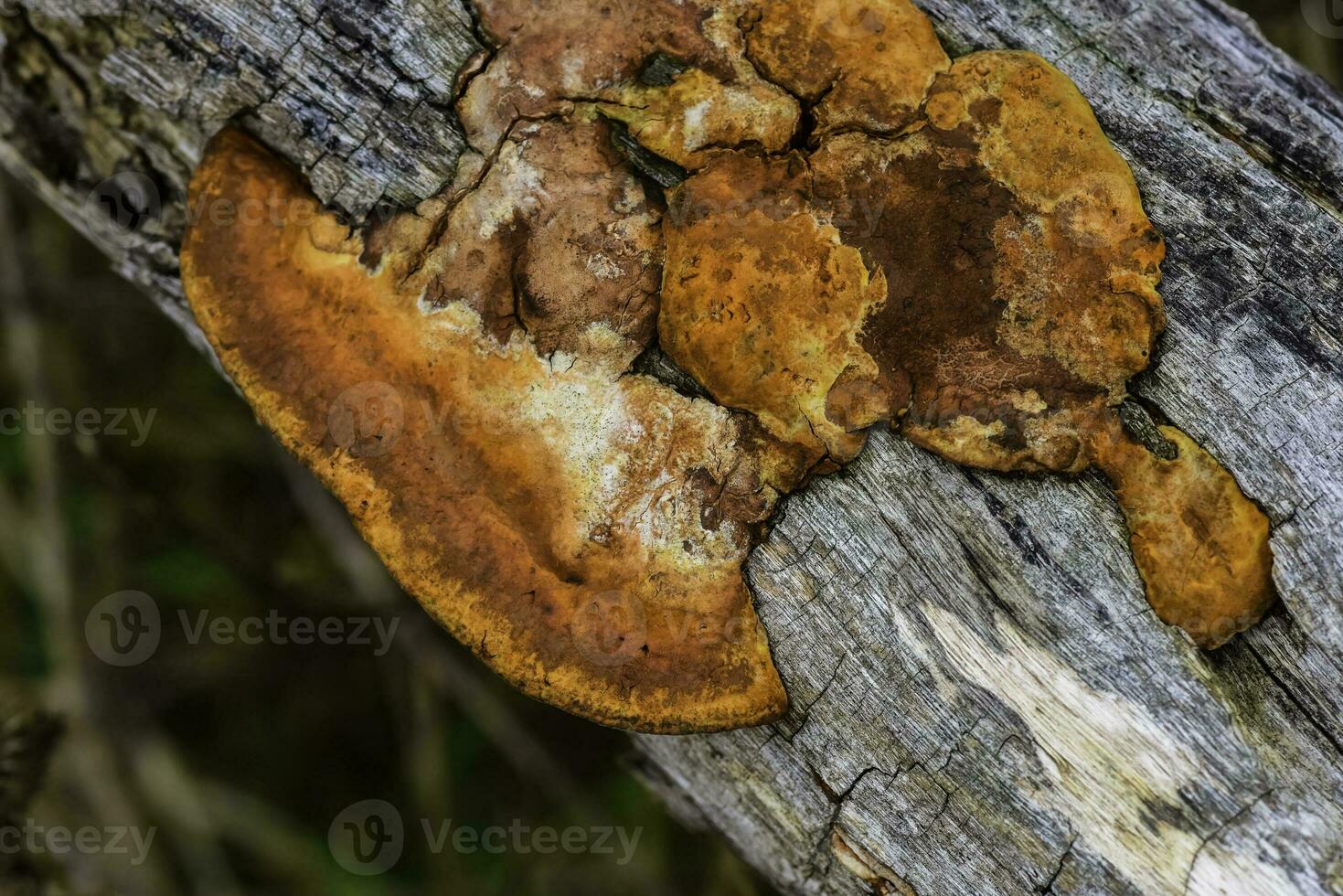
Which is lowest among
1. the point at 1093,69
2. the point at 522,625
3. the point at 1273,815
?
the point at 522,625

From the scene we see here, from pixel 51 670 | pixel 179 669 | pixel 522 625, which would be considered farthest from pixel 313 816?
pixel 522 625

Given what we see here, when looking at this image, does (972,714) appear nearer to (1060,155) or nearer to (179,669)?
(1060,155)

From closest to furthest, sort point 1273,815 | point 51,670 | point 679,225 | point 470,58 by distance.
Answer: point 1273,815 → point 679,225 → point 470,58 → point 51,670

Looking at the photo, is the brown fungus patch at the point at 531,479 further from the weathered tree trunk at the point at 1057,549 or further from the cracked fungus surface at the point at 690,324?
the weathered tree trunk at the point at 1057,549

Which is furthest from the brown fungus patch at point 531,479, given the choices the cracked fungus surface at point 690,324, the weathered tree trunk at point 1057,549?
the weathered tree trunk at point 1057,549

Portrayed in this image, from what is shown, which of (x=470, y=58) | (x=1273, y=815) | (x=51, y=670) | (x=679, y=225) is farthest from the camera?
(x=51, y=670)

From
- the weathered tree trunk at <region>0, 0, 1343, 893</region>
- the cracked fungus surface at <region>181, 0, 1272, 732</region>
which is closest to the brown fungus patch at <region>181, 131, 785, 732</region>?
the cracked fungus surface at <region>181, 0, 1272, 732</region>
